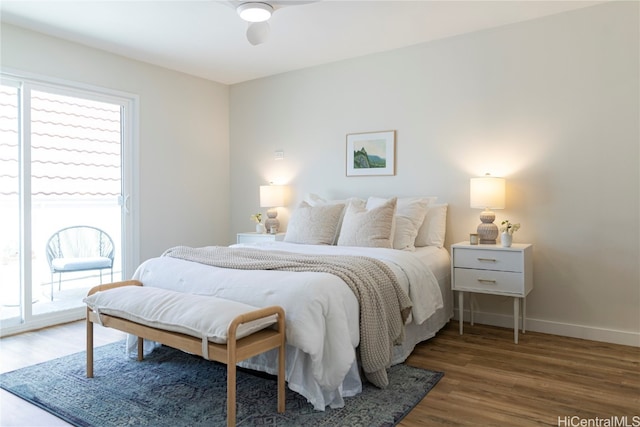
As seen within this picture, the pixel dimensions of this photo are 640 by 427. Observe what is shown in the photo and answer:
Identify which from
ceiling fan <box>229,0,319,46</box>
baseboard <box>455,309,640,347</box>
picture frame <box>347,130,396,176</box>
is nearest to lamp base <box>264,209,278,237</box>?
picture frame <box>347,130,396,176</box>

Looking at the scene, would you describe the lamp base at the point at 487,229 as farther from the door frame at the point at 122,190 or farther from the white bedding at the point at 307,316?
the door frame at the point at 122,190

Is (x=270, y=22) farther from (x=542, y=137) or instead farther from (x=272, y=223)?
(x=542, y=137)

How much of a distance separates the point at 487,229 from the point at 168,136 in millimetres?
3364

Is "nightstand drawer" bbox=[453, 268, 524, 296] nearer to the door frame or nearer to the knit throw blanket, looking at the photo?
the knit throw blanket

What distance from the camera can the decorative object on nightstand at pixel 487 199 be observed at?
3430 mm

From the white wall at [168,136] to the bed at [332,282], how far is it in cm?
151

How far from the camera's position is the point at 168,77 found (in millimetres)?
4758

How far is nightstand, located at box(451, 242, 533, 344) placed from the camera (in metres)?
3.20

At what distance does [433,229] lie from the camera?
12.4 ft

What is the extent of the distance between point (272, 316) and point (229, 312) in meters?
0.22

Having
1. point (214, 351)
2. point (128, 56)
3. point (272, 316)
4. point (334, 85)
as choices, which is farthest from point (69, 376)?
point (334, 85)

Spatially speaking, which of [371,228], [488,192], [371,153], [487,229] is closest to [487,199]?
[488,192]

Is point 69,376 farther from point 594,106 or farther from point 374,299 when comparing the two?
point 594,106

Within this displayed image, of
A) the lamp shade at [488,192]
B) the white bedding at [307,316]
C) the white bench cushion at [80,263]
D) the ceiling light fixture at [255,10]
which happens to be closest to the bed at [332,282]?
the white bedding at [307,316]
